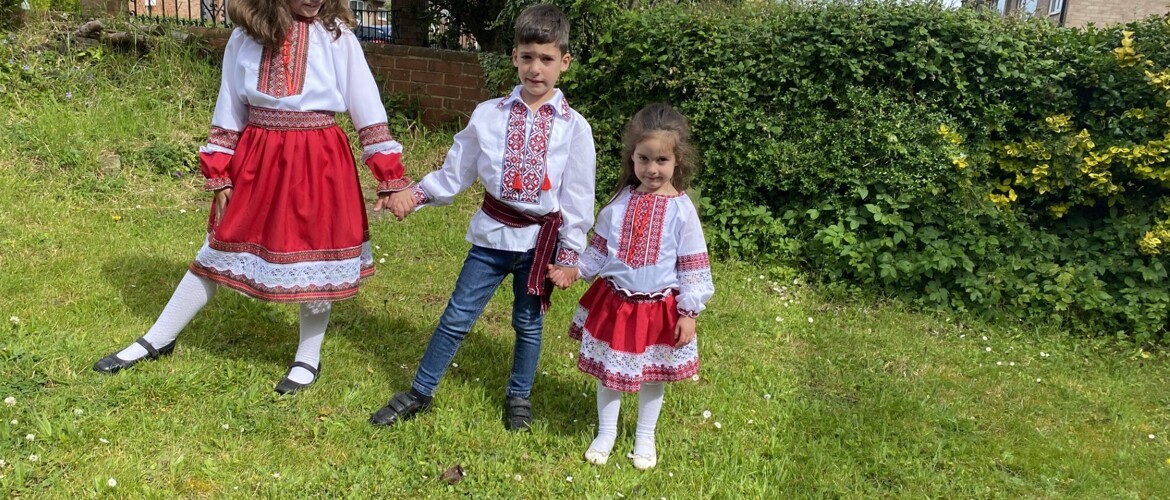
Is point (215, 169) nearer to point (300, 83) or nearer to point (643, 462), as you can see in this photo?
point (300, 83)

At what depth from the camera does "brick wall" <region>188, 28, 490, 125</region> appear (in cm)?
738

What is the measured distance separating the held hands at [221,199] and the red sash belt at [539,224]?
0.98 m

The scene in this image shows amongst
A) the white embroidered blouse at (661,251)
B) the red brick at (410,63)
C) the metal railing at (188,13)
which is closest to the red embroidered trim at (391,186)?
the white embroidered blouse at (661,251)

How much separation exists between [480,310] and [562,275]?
0.43 m

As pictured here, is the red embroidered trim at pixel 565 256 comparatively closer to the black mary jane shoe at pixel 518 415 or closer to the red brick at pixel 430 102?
the black mary jane shoe at pixel 518 415

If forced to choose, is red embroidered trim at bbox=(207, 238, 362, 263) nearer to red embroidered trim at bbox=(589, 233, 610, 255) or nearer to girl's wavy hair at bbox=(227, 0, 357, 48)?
girl's wavy hair at bbox=(227, 0, 357, 48)

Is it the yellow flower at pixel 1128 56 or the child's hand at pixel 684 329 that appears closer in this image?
the child's hand at pixel 684 329

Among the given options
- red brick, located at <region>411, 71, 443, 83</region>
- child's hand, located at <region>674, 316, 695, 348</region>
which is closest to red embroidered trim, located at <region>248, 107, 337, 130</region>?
child's hand, located at <region>674, 316, 695, 348</region>

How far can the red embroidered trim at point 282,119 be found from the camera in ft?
10.1

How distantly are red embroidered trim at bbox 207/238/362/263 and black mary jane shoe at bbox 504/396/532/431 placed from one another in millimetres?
847

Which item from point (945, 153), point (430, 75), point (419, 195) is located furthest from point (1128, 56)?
point (430, 75)

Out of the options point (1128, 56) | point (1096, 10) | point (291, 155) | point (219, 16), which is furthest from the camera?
point (1096, 10)

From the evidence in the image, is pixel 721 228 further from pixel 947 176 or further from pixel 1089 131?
pixel 1089 131

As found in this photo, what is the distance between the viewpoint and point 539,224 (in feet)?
9.99
